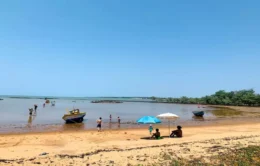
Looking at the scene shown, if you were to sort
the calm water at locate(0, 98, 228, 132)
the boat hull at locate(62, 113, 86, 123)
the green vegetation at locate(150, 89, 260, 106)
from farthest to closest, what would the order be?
the green vegetation at locate(150, 89, 260, 106) < the boat hull at locate(62, 113, 86, 123) < the calm water at locate(0, 98, 228, 132)

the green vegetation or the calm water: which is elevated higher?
the green vegetation

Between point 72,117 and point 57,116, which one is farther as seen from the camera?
point 57,116

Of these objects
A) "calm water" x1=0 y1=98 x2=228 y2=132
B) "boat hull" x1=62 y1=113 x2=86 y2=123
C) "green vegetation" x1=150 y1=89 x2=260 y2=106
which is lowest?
"calm water" x1=0 y1=98 x2=228 y2=132

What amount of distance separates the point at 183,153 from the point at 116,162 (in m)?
3.56

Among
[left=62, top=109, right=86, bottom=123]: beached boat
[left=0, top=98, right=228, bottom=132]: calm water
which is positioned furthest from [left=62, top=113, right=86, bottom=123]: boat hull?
[left=0, top=98, right=228, bottom=132]: calm water

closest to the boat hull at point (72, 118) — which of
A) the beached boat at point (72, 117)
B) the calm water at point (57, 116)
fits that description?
the beached boat at point (72, 117)

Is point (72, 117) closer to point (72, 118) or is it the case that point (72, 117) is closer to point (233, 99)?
point (72, 118)

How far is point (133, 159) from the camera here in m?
10.9

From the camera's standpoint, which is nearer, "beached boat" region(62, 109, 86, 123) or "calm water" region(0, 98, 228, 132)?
"calm water" region(0, 98, 228, 132)

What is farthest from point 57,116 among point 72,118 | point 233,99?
point 233,99

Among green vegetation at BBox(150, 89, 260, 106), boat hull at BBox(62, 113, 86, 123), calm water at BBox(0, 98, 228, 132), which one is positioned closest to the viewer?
calm water at BBox(0, 98, 228, 132)

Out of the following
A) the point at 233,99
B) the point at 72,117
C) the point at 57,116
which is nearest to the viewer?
the point at 72,117

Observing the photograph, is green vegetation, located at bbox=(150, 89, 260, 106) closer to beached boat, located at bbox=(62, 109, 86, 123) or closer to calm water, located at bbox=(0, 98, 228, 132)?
calm water, located at bbox=(0, 98, 228, 132)

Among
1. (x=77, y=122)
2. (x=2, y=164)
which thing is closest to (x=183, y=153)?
(x=2, y=164)
